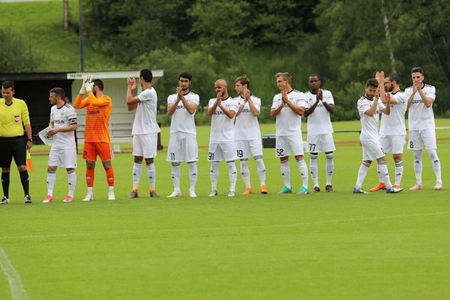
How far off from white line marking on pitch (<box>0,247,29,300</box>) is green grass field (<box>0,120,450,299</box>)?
0.06 feet

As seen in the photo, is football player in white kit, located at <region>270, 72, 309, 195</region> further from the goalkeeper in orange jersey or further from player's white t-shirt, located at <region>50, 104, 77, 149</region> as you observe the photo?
player's white t-shirt, located at <region>50, 104, 77, 149</region>

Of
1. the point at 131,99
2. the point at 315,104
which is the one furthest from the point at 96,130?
the point at 315,104

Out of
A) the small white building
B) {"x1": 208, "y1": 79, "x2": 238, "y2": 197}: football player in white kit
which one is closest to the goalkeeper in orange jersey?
{"x1": 208, "y1": 79, "x2": 238, "y2": 197}: football player in white kit

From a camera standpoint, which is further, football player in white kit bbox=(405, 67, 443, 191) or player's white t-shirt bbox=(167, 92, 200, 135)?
football player in white kit bbox=(405, 67, 443, 191)

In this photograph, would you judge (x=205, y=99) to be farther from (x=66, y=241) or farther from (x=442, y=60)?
(x=66, y=241)

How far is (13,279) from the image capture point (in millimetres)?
11656

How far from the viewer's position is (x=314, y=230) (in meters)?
15.0

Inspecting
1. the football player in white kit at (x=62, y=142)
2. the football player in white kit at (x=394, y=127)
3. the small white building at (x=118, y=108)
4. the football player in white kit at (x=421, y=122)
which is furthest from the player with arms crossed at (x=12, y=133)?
the small white building at (x=118, y=108)

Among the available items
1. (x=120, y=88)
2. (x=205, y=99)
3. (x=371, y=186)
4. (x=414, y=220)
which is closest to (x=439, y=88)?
(x=205, y=99)

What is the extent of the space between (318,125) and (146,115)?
3087 millimetres

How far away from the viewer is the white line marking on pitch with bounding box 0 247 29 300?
1076cm

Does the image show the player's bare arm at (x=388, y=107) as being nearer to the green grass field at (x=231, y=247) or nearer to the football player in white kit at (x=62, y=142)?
the green grass field at (x=231, y=247)

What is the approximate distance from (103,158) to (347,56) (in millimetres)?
→ 66102

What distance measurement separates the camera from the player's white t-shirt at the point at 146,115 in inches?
788
